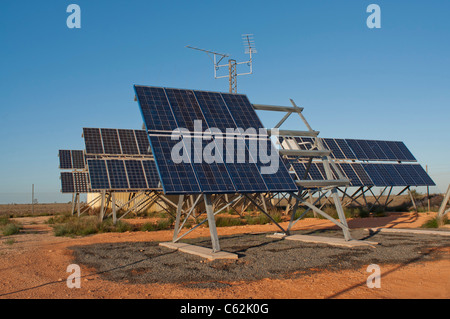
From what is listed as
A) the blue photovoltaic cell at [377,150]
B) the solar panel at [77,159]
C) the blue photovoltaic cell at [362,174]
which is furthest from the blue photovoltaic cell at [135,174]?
the blue photovoltaic cell at [377,150]

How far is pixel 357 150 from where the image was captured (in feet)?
106

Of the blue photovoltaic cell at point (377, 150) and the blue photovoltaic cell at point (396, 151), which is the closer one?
the blue photovoltaic cell at point (377, 150)

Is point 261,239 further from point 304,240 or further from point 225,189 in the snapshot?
point 225,189

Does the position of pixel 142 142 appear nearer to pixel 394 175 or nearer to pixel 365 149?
pixel 365 149

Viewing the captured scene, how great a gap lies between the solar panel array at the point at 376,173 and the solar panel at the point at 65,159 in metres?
20.6

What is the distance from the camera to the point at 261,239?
15.9m

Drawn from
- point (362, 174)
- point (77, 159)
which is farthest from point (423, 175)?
point (77, 159)

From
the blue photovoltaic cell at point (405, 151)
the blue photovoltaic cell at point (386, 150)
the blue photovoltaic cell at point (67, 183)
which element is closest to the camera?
the blue photovoltaic cell at point (386, 150)

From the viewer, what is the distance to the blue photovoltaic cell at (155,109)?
13289 millimetres

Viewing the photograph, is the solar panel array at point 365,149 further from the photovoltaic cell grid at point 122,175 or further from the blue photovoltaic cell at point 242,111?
the blue photovoltaic cell at point 242,111

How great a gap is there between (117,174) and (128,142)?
4.78 metres

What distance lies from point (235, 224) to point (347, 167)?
36.6ft

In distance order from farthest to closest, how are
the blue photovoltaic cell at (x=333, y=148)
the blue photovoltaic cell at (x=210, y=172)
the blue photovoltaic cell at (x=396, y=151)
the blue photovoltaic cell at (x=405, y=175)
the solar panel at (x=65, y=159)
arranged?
the solar panel at (x=65, y=159)
the blue photovoltaic cell at (x=396, y=151)
the blue photovoltaic cell at (x=333, y=148)
the blue photovoltaic cell at (x=405, y=175)
the blue photovoltaic cell at (x=210, y=172)
